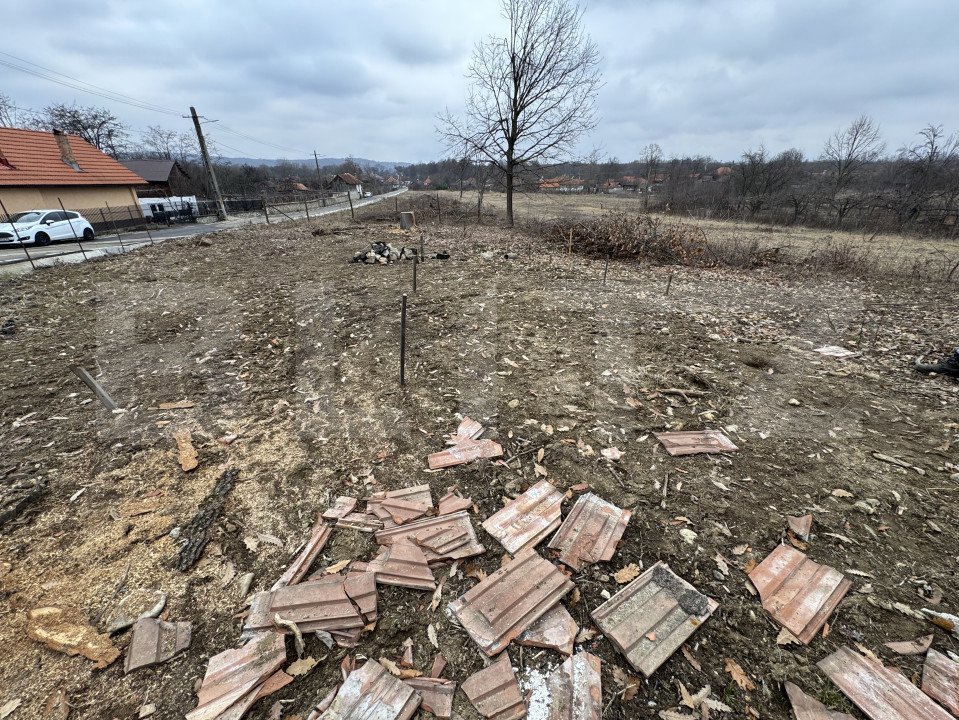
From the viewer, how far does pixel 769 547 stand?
2596mm

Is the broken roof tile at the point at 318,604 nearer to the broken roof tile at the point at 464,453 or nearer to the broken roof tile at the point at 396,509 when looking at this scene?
the broken roof tile at the point at 396,509

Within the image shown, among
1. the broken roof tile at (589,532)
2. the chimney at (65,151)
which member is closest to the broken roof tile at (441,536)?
the broken roof tile at (589,532)

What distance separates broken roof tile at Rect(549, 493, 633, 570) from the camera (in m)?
→ 2.53

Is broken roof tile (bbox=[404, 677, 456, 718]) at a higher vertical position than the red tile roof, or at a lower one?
→ lower

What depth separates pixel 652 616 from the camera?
2.16m

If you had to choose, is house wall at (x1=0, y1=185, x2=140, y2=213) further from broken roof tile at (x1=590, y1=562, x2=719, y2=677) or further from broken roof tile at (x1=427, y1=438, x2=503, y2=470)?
broken roof tile at (x1=590, y1=562, x2=719, y2=677)

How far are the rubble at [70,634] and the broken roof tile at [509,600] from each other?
6.08 ft

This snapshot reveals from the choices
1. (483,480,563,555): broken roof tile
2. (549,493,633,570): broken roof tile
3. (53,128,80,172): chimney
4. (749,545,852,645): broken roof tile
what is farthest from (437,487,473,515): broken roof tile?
(53,128,80,172): chimney

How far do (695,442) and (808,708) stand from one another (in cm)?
206

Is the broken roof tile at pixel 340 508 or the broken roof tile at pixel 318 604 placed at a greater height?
the broken roof tile at pixel 318 604

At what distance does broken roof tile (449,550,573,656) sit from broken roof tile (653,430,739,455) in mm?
1798

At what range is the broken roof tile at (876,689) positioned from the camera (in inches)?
69.3

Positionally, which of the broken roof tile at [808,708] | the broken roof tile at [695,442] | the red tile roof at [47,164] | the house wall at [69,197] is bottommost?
the broken roof tile at [808,708]

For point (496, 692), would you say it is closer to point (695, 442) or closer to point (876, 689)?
point (876, 689)
